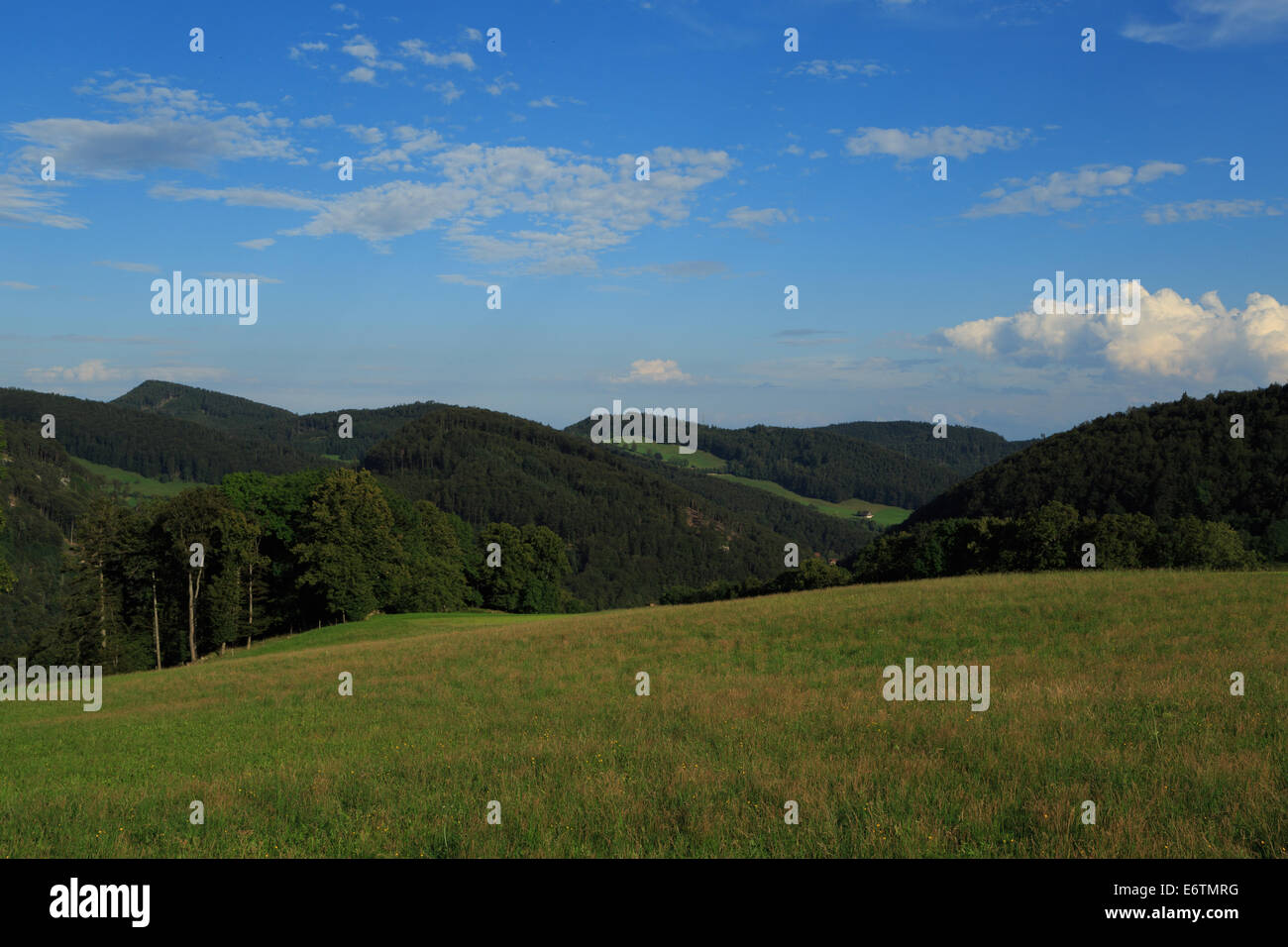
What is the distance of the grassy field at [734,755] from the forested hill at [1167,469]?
9298 centimetres

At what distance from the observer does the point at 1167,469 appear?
119875 millimetres

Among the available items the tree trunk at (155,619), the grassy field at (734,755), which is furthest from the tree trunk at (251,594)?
the grassy field at (734,755)

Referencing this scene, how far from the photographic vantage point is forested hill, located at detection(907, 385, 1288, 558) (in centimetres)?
10862

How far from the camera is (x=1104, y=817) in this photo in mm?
6957

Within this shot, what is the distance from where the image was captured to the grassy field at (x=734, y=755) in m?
7.08

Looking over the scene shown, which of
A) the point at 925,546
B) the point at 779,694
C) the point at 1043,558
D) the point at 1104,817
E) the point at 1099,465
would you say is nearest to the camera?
the point at 1104,817

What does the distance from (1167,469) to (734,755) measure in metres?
138

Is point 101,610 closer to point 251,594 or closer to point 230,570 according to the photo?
point 230,570

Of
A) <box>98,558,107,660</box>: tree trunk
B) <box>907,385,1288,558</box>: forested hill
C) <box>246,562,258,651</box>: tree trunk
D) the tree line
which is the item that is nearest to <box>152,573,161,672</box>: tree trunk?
the tree line
